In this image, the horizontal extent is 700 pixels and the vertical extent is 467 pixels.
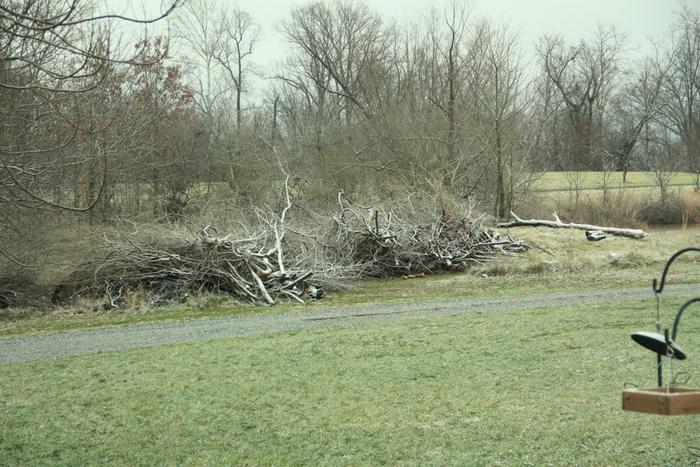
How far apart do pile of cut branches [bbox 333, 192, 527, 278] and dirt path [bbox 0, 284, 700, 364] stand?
651cm

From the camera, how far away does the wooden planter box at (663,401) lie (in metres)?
4.05

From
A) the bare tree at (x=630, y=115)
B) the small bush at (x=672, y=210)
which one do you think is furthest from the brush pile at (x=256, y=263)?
the bare tree at (x=630, y=115)

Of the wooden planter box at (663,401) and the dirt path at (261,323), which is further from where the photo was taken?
the dirt path at (261,323)

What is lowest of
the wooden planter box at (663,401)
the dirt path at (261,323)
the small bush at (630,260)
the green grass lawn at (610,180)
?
the dirt path at (261,323)

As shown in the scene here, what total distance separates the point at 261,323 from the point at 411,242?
10626 mm

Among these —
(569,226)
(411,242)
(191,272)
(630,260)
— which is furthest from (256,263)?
(569,226)

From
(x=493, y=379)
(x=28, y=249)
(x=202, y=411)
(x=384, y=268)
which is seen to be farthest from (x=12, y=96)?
(x=384, y=268)

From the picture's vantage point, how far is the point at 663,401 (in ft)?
13.3

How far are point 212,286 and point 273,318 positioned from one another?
15.0 feet

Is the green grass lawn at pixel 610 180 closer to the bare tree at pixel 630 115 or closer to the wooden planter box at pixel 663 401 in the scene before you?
the bare tree at pixel 630 115

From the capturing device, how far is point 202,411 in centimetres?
827

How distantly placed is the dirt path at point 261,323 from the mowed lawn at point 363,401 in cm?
130

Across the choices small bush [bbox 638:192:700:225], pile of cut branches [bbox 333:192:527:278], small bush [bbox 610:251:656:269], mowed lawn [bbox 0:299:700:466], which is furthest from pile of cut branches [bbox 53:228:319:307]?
small bush [bbox 638:192:700:225]

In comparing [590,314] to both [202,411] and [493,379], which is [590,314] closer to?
[493,379]
